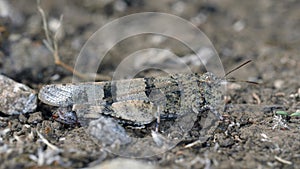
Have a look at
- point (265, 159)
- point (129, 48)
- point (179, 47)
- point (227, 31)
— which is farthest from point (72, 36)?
point (265, 159)

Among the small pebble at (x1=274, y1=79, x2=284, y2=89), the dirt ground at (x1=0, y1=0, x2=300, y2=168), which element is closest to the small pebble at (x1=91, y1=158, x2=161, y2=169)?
the dirt ground at (x1=0, y1=0, x2=300, y2=168)

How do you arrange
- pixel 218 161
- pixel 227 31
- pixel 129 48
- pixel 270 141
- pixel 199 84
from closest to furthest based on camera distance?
pixel 218 161 < pixel 270 141 < pixel 199 84 < pixel 129 48 < pixel 227 31

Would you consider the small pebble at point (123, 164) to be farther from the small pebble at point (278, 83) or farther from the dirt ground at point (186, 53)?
the small pebble at point (278, 83)

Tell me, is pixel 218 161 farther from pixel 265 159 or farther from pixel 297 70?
pixel 297 70

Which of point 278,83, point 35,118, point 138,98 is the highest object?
point 278,83

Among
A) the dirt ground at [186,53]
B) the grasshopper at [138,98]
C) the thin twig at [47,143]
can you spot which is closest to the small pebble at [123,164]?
the dirt ground at [186,53]

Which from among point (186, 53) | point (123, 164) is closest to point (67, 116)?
point (123, 164)

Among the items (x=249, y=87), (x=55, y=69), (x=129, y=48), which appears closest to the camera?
(x=249, y=87)

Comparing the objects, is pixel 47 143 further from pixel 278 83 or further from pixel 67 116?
pixel 278 83
